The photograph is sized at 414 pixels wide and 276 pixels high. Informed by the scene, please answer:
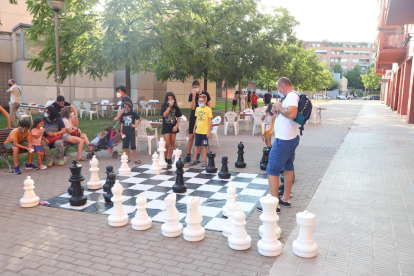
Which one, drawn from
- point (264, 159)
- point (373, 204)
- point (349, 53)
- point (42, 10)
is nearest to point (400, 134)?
point (264, 159)

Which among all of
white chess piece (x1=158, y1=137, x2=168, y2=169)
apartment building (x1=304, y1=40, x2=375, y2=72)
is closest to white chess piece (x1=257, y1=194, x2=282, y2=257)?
white chess piece (x1=158, y1=137, x2=168, y2=169)

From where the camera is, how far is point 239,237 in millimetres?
3676

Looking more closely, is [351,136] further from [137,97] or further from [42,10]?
[137,97]

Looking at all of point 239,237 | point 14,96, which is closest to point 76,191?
point 239,237

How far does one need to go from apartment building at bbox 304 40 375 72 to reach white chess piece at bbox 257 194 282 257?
125 metres

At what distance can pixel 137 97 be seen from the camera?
24.7 m

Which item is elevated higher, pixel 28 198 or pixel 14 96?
pixel 14 96

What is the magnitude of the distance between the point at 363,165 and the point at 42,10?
41.2 feet

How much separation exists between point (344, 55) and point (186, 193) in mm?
128999

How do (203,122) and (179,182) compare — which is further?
(203,122)

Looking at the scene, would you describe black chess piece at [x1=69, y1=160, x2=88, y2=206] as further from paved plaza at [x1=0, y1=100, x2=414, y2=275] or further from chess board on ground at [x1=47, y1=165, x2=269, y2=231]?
paved plaza at [x1=0, y1=100, x2=414, y2=275]

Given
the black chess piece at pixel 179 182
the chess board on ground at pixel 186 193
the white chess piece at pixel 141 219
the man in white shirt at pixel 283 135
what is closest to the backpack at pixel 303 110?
the man in white shirt at pixel 283 135

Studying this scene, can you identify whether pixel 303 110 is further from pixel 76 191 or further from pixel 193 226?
pixel 76 191

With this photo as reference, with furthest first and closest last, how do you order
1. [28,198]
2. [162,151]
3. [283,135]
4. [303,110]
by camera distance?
1. [162,151]
2. [28,198]
3. [283,135]
4. [303,110]
